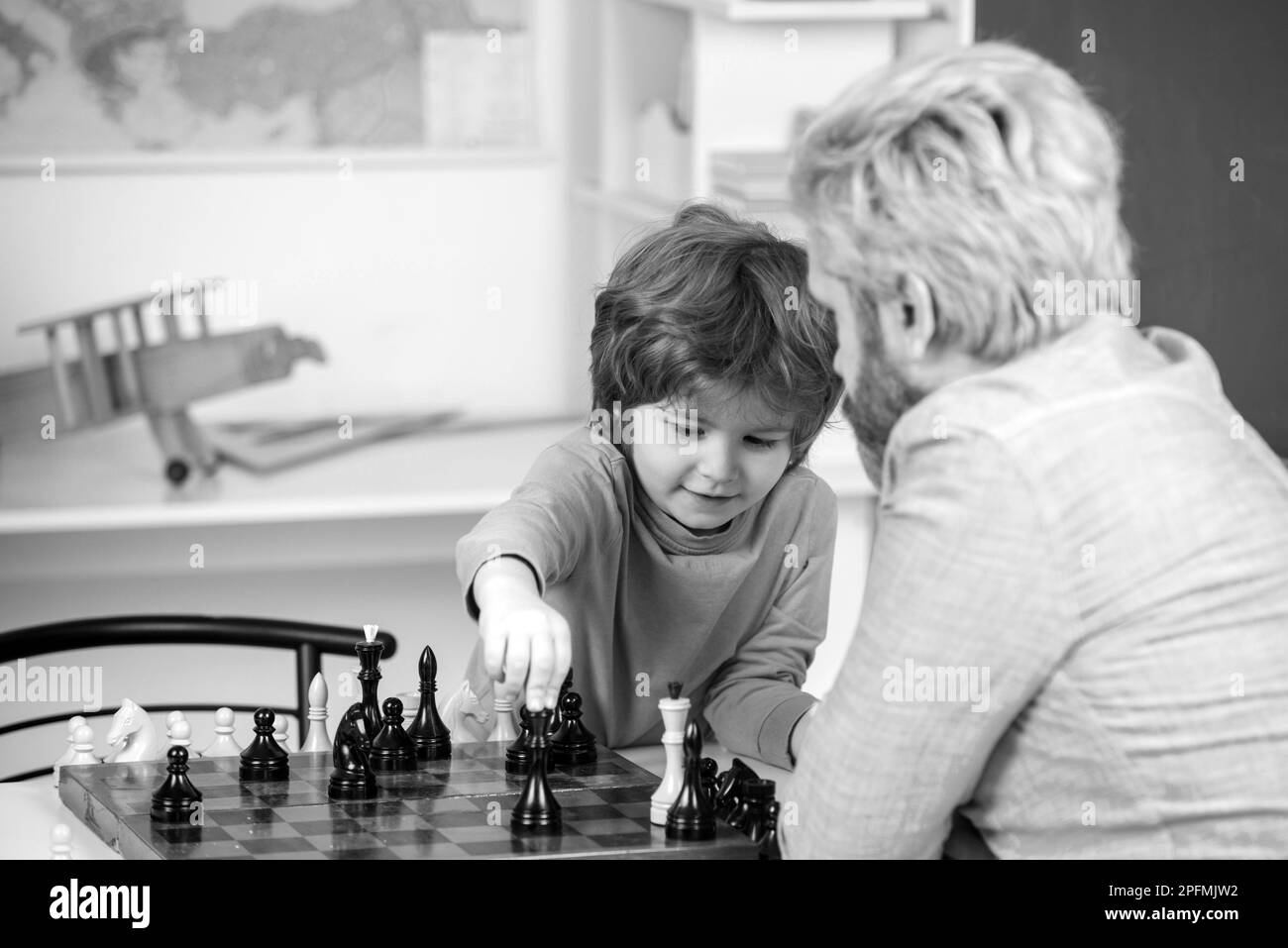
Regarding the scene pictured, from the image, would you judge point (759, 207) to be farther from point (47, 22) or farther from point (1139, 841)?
point (1139, 841)

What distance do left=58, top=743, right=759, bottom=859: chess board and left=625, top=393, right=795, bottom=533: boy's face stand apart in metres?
0.30

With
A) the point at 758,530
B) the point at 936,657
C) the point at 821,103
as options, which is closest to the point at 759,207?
the point at 821,103

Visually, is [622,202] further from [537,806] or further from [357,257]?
[537,806]

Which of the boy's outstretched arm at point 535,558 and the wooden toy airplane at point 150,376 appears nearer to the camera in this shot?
the boy's outstretched arm at point 535,558

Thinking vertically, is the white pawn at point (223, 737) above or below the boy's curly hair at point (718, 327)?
below

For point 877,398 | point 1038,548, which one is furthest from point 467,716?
point 1038,548

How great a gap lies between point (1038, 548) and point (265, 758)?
2.16ft

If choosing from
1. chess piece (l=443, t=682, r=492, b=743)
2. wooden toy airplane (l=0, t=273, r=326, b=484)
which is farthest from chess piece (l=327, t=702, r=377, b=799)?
wooden toy airplane (l=0, t=273, r=326, b=484)

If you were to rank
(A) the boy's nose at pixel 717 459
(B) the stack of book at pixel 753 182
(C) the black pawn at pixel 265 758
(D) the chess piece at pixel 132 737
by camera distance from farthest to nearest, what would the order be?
(B) the stack of book at pixel 753 182 → (A) the boy's nose at pixel 717 459 → (D) the chess piece at pixel 132 737 → (C) the black pawn at pixel 265 758

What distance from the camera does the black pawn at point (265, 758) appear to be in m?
1.33

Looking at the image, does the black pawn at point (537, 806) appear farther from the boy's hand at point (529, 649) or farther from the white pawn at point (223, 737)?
the white pawn at point (223, 737)

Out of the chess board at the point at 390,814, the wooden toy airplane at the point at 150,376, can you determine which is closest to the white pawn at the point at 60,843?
the chess board at the point at 390,814

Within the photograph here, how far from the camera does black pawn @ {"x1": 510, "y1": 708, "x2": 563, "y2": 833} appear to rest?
45.5 inches
